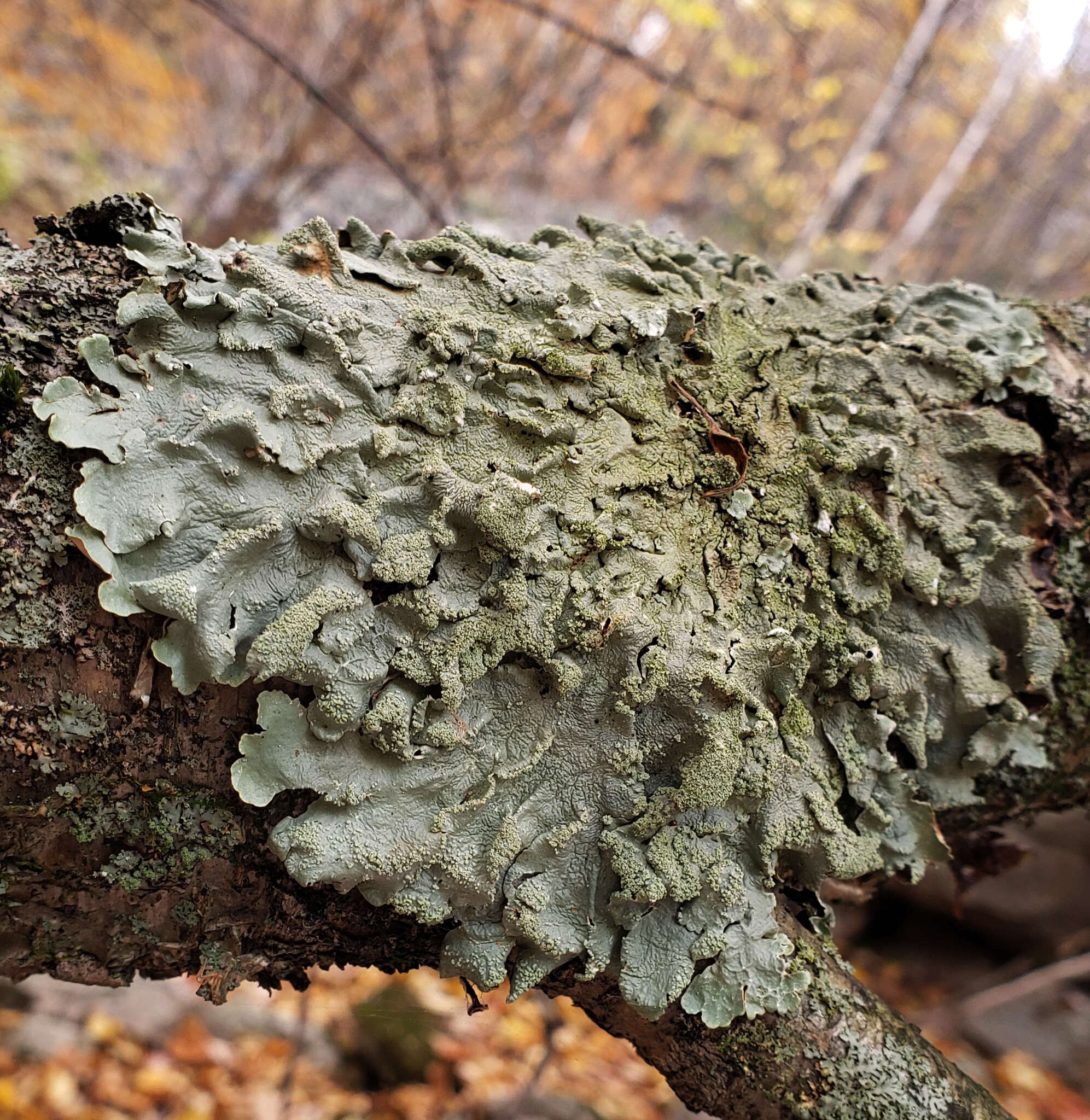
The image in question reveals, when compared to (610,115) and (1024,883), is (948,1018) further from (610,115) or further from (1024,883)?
(610,115)

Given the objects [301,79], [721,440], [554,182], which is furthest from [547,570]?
[554,182]

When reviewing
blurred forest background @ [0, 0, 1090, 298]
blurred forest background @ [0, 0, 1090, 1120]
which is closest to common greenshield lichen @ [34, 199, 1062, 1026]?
blurred forest background @ [0, 0, 1090, 1120]

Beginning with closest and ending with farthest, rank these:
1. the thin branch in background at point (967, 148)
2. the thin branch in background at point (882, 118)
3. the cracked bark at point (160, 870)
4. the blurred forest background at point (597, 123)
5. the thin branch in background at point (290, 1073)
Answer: the cracked bark at point (160, 870)
the thin branch in background at point (290, 1073)
the blurred forest background at point (597, 123)
the thin branch in background at point (882, 118)
the thin branch in background at point (967, 148)

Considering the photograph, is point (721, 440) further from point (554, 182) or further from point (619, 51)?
point (554, 182)

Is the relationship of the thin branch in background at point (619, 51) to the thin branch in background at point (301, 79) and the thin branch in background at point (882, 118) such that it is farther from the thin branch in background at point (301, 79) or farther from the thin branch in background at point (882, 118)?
the thin branch in background at point (882, 118)

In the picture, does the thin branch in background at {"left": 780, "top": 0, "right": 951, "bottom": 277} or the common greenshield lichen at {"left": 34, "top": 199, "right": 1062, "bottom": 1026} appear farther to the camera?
the thin branch in background at {"left": 780, "top": 0, "right": 951, "bottom": 277}

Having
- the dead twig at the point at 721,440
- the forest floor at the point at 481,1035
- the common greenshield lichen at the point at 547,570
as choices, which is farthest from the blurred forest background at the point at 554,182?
the dead twig at the point at 721,440

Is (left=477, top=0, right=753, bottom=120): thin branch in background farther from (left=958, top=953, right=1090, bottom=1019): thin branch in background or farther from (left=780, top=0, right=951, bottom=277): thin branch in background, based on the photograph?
(left=958, top=953, right=1090, bottom=1019): thin branch in background
